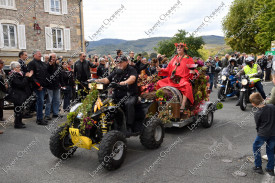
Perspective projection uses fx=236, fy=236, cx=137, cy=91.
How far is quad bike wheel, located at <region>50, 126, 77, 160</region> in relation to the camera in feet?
14.6

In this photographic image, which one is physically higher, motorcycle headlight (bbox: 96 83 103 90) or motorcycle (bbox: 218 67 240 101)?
motorcycle headlight (bbox: 96 83 103 90)

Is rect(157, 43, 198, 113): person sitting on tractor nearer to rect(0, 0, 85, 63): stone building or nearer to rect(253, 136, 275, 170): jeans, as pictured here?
rect(253, 136, 275, 170): jeans

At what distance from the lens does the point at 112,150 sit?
13.3 ft

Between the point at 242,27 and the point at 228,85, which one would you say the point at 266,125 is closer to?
the point at 228,85

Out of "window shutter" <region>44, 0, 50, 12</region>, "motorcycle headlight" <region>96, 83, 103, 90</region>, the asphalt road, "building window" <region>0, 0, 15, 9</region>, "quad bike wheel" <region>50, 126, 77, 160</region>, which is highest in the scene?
"window shutter" <region>44, 0, 50, 12</region>

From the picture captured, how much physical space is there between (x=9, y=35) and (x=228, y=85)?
15.2 meters

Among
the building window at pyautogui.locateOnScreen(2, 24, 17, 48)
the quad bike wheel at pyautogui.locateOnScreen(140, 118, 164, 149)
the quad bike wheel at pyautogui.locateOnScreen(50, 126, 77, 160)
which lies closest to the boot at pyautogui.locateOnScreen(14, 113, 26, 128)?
the quad bike wheel at pyautogui.locateOnScreen(50, 126, 77, 160)

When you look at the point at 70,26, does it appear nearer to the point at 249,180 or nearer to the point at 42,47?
the point at 42,47

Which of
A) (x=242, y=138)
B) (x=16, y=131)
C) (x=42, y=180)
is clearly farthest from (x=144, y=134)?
(x=16, y=131)

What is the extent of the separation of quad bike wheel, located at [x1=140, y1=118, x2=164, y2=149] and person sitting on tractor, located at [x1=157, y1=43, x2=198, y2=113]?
132 centimetres

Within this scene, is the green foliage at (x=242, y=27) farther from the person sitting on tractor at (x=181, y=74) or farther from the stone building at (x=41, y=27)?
the person sitting on tractor at (x=181, y=74)

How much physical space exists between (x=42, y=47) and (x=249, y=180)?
18.1 m

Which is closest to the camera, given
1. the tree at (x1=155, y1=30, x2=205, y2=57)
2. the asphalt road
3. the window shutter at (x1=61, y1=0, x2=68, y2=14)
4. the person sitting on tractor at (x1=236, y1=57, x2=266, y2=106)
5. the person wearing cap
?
the asphalt road

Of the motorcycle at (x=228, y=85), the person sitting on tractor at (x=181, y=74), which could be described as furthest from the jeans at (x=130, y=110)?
the motorcycle at (x=228, y=85)
